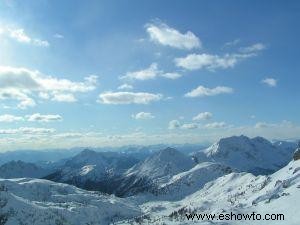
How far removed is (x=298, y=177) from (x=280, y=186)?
9.35m

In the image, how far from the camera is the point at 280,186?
184m

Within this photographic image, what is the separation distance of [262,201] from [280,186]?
73.8 feet

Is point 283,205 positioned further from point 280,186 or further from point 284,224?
point 280,186

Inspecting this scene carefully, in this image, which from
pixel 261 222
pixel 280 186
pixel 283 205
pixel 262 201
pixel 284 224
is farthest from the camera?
pixel 280 186

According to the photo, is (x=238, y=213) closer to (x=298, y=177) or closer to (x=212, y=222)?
(x=212, y=222)

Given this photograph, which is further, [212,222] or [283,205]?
[283,205]

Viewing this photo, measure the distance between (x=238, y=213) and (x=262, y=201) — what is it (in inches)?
804

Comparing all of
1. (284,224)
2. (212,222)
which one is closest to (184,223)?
(212,222)

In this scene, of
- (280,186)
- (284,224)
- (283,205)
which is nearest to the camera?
(284,224)

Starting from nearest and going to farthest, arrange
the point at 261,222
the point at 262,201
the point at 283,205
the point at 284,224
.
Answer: the point at 284,224, the point at 261,222, the point at 283,205, the point at 262,201

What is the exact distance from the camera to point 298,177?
18625 cm

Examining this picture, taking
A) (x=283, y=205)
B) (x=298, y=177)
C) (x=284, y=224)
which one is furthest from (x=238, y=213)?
(x=298, y=177)

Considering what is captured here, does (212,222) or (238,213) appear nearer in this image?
(212,222)

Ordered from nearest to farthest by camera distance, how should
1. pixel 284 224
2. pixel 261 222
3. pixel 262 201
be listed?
pixel 284 224
pixel 261 222
pixel 262 201
